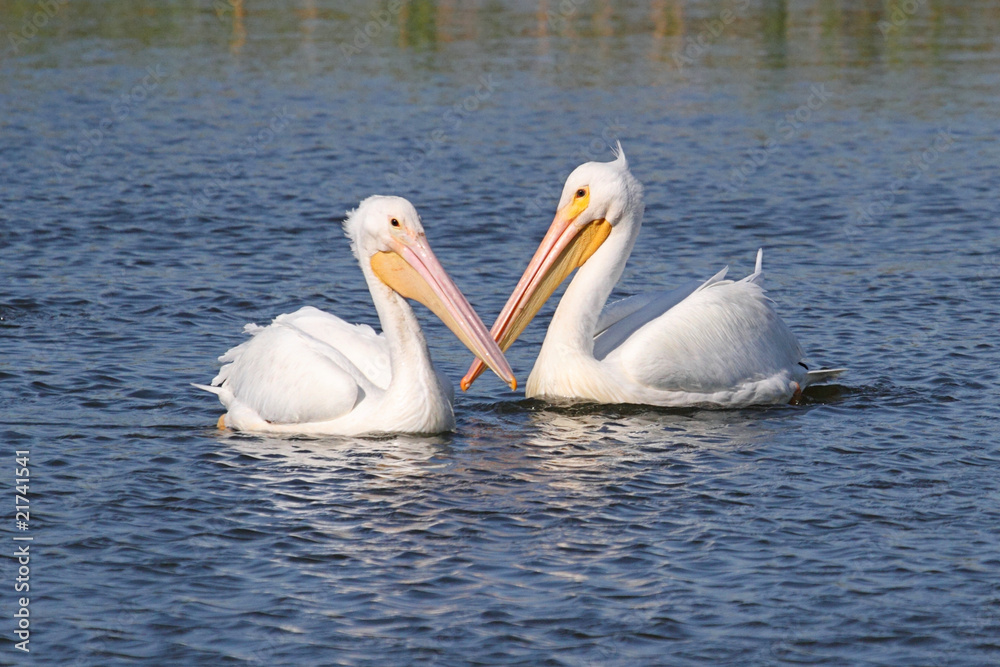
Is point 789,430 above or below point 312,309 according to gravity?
below

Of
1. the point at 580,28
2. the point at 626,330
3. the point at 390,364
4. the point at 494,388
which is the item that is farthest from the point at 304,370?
the point at 580,28

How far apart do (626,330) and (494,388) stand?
0.83 m

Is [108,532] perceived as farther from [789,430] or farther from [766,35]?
[766,35]

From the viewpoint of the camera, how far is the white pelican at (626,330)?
772 cm

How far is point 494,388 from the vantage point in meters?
8.23

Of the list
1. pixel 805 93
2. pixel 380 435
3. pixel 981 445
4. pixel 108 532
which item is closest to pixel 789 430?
pixel 981 445

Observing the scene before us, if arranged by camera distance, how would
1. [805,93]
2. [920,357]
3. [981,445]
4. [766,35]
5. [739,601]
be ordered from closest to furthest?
[739,601]
[981,445]
[920,357]
[805,93]
[766,35]

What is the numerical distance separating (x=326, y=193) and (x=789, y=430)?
6344 millimetres

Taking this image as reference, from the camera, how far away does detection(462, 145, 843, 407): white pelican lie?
7.72m

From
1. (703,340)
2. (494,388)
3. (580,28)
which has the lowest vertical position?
(494,388)

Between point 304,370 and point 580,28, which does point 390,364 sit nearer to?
point 304,370

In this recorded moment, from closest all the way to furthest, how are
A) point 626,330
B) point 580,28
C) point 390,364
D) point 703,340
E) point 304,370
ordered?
point 304,370
point 390,364
point 703,340
point 626,330
point 580,28

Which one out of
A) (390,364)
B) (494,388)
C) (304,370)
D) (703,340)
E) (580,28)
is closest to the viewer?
(304,370)

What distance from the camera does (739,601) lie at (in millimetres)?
5324
